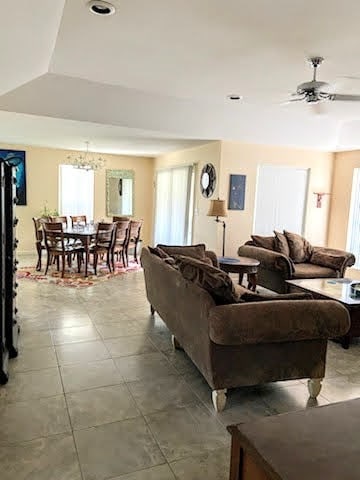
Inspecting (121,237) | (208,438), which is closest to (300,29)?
(208,438)

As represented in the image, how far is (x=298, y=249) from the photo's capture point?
558 centimetres

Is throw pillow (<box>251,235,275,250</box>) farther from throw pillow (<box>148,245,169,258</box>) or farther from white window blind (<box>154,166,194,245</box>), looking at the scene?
throw pillow (<box>148,245,169,258</box>)

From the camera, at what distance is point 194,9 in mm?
2586

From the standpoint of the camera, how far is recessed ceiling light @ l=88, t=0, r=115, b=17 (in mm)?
2540

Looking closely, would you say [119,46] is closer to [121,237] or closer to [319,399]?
[319,399]

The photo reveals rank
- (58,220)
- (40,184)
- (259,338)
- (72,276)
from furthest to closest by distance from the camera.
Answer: (40,184) → (58,220) → (72,276) → (259,338)

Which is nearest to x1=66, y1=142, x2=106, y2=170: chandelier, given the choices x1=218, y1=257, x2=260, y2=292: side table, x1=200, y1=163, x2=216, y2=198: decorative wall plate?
x1=200, y1=163, x2=216, y2=198: decorative wall plate

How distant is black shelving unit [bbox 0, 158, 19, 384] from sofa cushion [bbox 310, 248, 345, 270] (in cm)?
421

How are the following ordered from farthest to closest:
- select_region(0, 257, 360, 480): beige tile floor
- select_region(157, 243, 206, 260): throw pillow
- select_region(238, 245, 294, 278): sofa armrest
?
select_region(238, 245, 294, 278): sofa armrest → select_region(157, 243, 206, 260): throw pillow → select_region(0, 257, 360, 480): beige tile floor

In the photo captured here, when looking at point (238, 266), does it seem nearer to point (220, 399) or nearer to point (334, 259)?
point (334, 259)

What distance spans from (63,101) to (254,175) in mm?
3374

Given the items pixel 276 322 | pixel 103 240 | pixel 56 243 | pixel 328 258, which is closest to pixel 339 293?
pixel 328 258

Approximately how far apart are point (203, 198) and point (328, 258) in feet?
7.89

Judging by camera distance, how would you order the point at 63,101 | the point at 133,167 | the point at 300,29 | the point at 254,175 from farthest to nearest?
the point at 133,167 < the point at 254,175 < the point at 63,101 < the point at 300,29
